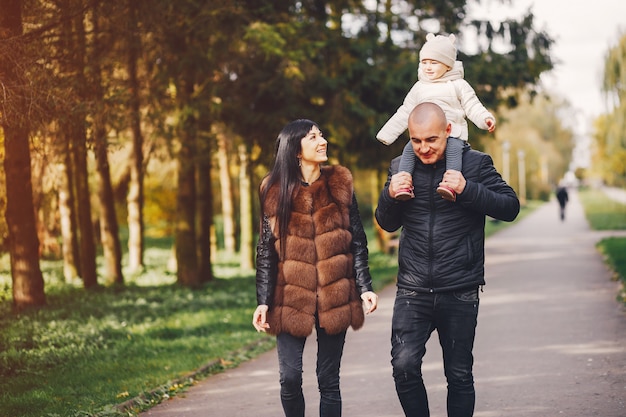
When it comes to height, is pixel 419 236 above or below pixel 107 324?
above

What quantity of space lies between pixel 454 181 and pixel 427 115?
380 millimetres

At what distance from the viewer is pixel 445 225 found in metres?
4.68

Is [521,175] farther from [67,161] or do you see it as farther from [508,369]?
[508,369]

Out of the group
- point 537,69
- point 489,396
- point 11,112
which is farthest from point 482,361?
point 537,69

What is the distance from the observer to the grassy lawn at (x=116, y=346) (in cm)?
753

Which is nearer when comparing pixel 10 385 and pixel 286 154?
pixel 286 154

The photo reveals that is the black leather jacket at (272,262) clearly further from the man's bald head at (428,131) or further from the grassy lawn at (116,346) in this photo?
the grassy lawn at (116,346)

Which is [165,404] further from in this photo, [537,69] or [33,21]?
[537,69]

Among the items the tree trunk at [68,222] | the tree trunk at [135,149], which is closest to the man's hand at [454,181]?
the tree trunk at [135,149]

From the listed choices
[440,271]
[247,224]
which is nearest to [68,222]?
[247,224]

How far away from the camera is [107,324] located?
1200cm

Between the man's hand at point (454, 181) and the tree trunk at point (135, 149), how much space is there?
8456 millimetres

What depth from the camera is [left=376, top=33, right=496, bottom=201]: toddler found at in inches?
189

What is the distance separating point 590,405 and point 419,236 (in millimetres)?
2705
